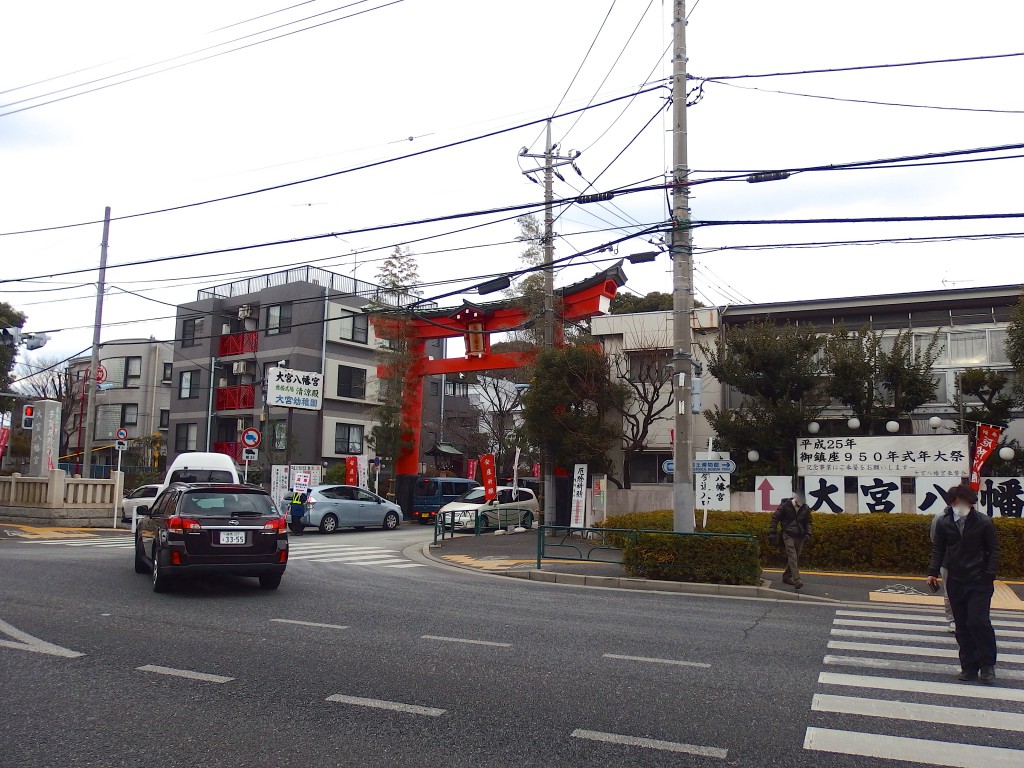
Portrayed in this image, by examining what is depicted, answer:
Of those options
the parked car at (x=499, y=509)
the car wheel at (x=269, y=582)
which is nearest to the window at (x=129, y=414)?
the parked car at (x=499, y=509)

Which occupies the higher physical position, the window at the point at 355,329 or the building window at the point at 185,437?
the window at the point at 355,329

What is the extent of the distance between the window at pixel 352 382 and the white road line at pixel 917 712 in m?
36.8

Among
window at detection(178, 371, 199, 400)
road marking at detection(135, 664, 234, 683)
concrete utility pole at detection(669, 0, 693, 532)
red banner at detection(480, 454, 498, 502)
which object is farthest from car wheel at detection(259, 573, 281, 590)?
window at detection(178, 371, 199, 400)

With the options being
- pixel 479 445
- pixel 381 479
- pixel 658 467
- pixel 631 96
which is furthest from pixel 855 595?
pixel 479 445

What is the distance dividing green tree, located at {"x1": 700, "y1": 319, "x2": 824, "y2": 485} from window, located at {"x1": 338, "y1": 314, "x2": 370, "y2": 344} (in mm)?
24972

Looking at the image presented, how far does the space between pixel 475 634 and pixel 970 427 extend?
637 inches

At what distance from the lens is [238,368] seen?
40.2 m

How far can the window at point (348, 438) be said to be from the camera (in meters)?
41.0

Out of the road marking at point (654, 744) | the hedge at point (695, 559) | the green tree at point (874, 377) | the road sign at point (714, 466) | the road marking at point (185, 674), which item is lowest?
the road marking at point (185, 674)

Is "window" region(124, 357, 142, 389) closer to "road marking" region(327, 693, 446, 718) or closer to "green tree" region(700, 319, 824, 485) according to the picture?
"green tree" region(700, 319, 824, 485)

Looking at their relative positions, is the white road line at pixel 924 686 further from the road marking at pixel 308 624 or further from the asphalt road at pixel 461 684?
the road marking at pixel 308 624

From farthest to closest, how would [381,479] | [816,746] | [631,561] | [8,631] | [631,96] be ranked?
[381,479], [631,96], [631,561], [8,631], [816,746]

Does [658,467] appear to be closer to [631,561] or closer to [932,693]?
[631,561]

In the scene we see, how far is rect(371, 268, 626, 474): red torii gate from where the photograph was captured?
78.8 feet
